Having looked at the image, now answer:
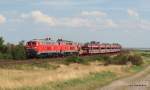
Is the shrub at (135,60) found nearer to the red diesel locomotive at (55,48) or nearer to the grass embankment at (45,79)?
the red diesel locomotive at (55,48)

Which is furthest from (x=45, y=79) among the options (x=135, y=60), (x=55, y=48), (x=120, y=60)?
(x=135, y=60)

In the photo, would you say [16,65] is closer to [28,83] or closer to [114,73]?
[114,73]

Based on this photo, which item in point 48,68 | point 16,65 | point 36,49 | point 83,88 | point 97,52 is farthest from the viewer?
point 97,52

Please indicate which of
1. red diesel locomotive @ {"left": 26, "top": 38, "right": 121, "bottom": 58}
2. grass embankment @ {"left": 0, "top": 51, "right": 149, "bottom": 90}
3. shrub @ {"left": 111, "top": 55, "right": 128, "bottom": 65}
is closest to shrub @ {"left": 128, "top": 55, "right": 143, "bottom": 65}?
shrub @ {"left": 111, "top": 55, "right": 128, "bottom": 65}

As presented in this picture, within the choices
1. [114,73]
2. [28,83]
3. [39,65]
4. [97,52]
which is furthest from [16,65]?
[97,52]

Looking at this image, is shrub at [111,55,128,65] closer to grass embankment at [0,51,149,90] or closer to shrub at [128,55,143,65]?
shrub at [128,55,143,65]

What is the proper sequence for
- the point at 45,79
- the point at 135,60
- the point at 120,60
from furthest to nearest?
1. the point at 135,60
2. the point at 120,60
3. the point at 45,79

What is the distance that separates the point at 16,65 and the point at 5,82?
1500cm

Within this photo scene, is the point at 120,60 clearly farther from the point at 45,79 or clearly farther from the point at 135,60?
the point at 45,79

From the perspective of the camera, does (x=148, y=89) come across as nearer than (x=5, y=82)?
No

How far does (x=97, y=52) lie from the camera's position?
332ft

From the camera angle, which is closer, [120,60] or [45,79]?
[45,79]

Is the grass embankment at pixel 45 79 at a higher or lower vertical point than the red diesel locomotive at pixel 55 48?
lower

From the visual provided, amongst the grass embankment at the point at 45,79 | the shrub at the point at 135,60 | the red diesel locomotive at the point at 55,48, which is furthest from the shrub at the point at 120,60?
the grass embankment at the point at 45,79
